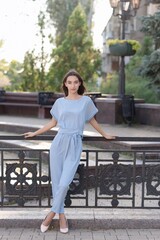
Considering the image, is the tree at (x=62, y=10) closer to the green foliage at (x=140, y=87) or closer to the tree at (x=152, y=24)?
the green foliage at (x=140, y=87)

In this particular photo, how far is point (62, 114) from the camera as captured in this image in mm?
4328

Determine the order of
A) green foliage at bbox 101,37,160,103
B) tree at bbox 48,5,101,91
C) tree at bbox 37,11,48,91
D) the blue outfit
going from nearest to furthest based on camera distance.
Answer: the blue outfit, green foliage at bbox 101,37,160,103, tree at bbox 37,11,48,91, tree at bbox 48,5,101,91

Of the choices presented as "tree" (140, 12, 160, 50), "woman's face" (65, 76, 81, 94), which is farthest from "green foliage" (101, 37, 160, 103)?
"woman's face" (65, 76, 81, 94)

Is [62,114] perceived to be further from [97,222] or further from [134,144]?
[134,144]

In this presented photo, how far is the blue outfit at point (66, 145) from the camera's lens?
432 cm

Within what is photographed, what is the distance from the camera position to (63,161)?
4.39 m

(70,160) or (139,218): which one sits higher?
(70,160)

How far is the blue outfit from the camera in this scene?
4.32 meters

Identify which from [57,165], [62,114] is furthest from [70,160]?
[62,114]

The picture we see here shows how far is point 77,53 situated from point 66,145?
20.4 metres

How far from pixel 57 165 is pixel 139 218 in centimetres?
112

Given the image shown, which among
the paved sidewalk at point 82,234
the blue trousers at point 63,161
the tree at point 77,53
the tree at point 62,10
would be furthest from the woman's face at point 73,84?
the tree at point 62,10

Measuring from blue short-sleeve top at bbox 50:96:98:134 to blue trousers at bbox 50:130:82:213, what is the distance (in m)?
0.08

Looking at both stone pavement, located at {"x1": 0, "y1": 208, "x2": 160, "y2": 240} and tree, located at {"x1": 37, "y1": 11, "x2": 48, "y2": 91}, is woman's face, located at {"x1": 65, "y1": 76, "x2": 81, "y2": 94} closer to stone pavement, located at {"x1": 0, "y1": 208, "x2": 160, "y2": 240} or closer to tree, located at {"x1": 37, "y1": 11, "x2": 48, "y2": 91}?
stone pavement, located at {"x1": 0, "y1": 208, "x2": 160, "y2": 240}
